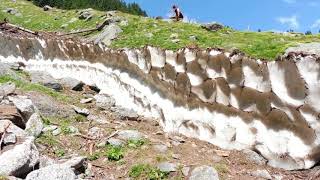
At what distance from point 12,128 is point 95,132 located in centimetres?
286

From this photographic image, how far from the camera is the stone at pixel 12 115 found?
1478cm

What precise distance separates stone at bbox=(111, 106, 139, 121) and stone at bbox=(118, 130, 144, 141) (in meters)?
2.96

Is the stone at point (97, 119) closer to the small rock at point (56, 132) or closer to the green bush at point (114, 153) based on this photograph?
the small rock at point (56, 132)

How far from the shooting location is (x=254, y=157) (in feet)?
45.2

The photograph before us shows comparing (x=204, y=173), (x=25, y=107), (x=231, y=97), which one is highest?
(x=231, y=97)

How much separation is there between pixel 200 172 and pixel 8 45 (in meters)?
23.0

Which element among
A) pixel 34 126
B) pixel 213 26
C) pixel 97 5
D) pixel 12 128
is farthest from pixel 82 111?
pixel 97 5

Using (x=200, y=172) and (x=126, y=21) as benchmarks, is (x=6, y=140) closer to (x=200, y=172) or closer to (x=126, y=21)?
(x=200, y=172)

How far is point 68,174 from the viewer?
1148 centimetres

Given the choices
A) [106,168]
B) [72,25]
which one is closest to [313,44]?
[106,168]

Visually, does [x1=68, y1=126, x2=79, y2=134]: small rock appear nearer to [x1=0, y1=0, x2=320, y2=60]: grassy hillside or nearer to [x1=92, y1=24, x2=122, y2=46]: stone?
[x1=0, y1=0, x2=320, y2=60]: grassy hillside

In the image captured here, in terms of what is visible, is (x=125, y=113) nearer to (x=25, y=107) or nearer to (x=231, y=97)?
(x=25, y=107)

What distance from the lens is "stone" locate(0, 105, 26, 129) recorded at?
1478cm

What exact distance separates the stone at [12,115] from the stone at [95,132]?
1.92 meters
